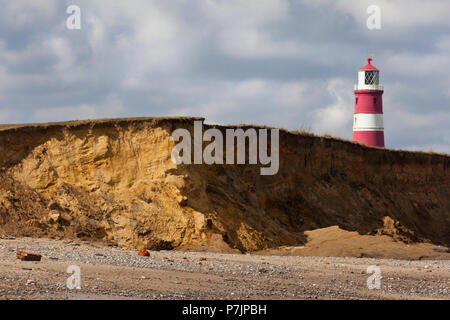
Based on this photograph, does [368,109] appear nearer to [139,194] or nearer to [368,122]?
[368,122]

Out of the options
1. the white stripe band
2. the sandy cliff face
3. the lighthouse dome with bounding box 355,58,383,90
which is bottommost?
the sandy cliff face

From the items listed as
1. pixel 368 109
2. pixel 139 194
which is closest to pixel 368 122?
pixel 368 109

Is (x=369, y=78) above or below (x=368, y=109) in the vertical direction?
above

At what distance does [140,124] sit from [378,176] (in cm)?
1267

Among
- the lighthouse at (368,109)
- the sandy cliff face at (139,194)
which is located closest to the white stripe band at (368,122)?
the lighthouse at (368,109)

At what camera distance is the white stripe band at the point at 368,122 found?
41875mm

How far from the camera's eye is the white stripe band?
41.9m

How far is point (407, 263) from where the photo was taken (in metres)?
20.7

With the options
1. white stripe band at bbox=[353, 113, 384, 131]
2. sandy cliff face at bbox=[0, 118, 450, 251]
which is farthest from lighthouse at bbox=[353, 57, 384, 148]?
sandy cliff face at bbox=[0, 118, 450, 251]

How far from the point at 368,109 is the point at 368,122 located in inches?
34.3

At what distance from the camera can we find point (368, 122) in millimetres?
42062

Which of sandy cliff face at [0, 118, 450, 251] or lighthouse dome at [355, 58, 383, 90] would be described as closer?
sandy cliff face at [0, 118, 450, 251]

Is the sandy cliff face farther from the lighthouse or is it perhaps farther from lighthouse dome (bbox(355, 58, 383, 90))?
lighthouse dome (bbox(355, 58, 383, 90))
